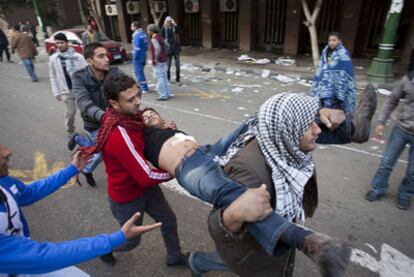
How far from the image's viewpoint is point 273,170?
1.51 meters

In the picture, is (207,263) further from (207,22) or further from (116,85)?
(207,22)

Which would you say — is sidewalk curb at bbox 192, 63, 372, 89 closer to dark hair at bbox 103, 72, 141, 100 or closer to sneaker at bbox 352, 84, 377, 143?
sneaker at bbox 352, 84, 377, 143

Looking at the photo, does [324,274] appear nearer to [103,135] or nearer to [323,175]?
[103,135]

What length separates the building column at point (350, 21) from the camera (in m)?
11.1

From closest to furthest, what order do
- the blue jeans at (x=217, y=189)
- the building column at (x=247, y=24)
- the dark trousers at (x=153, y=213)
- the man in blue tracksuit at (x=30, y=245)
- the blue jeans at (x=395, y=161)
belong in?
the blue jeans at (x=217, y=189), the man in blue tracksuit at (x=30, y=245), the dark trousers at (x=153, y=213), the blue jeans at (x=395, y=161), the building column at (x=247, y=24)

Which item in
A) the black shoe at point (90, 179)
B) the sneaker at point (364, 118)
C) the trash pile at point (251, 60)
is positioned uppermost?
the sneaker at point (364, 118)

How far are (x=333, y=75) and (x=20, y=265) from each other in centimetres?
455

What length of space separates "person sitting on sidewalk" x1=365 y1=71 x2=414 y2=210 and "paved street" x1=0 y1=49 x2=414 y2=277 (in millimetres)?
157

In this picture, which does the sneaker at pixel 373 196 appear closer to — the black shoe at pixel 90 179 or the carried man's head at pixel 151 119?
the carried man's head at pixel 151 119

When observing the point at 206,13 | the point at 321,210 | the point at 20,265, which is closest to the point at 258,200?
the point at 20,265

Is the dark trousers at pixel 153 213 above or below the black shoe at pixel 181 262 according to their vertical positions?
above

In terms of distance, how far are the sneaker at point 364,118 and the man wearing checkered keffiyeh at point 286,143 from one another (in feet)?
2.02

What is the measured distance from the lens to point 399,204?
3520 millimetres

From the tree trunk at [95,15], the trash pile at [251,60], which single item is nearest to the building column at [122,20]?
the tree trunk at [95,15]
